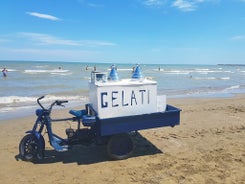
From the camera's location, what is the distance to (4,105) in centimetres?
1301

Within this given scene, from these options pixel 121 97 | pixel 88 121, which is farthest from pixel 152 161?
pixel 88 121

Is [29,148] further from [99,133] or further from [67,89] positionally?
[67,89]

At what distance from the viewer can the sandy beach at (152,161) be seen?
471cm

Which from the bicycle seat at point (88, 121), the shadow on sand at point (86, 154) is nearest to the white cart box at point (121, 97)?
the bicycle seat at point (88, 121)

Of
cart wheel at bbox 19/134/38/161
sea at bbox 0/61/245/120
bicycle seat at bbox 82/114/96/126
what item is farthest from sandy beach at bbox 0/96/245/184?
sea at bbox 0/61/245/120

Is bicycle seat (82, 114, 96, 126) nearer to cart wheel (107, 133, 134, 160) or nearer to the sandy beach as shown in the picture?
cart wheel (107, 133, 134, 160)

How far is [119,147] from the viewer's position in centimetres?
560

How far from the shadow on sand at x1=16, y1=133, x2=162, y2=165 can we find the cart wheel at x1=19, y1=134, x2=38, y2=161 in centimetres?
18

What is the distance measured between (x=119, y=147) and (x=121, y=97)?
107 centimetres

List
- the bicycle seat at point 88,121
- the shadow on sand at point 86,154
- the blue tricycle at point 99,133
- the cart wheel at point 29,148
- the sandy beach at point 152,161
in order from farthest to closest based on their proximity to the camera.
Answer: the shadow on sand at point 86,154, the cart wheel at point 29,148, the blue tricycle at point 99,133, the bicycle seat at point 88,121, the sandy beach at point 152,161

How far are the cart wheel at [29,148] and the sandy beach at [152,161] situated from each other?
142 millimetres

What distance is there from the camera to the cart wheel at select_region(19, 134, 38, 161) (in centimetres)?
548

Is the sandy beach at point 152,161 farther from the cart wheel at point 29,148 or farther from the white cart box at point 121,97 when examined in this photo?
the white cart box at point 121,97

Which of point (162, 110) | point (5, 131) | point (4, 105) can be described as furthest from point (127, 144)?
point (4, 105)
